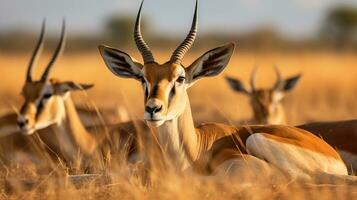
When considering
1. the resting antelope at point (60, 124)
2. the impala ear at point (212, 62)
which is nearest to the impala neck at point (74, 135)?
the resting antelope at point (60, 124)

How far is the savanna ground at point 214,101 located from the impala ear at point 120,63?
503 mm

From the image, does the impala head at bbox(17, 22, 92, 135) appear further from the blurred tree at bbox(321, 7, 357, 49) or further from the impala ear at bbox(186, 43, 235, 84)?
the blurred tree at bbox(321, 7, 357, 49)

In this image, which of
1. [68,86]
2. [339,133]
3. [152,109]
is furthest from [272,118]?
[152,109]

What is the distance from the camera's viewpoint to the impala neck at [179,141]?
713 cm

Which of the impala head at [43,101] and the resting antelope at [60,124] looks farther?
the resting antelope at [60,124]

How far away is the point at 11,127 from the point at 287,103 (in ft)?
25.0

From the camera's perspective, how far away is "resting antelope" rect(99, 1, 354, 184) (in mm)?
7055

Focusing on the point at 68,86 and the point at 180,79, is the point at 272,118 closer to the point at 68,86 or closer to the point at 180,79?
the point at 68,86

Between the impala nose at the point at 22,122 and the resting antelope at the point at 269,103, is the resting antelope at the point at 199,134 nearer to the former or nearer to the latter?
the impala nose at the point at 22,122

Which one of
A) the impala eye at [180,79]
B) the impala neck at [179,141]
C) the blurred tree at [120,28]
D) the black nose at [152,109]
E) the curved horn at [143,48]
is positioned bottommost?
the blurred tree at [120,28]

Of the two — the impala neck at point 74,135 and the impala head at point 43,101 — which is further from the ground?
the impala head at point 43,101

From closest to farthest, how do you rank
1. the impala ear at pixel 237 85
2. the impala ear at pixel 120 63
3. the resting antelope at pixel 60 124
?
the impala ear at pixel 120 63
the resting antelope at pixel 60 124
the impala ear at pixel 237 85

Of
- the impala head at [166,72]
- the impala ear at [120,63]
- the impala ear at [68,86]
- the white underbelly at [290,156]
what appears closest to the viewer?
the impala head at [166,72]

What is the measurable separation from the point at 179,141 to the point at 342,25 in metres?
44.8
